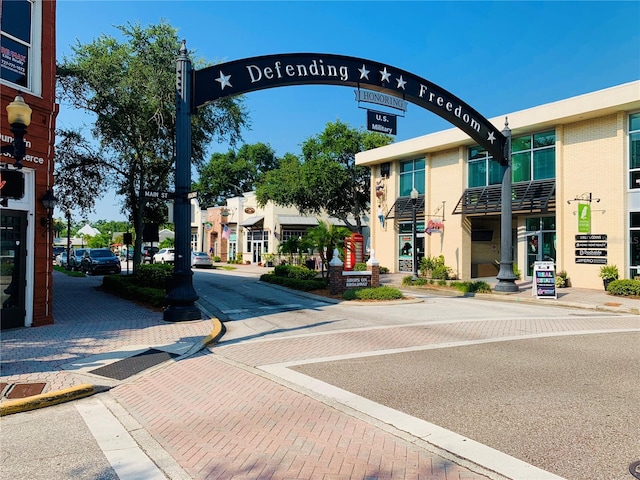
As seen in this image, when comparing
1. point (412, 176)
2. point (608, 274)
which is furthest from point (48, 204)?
point (412, 176)

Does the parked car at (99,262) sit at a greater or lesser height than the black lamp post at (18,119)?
lesser

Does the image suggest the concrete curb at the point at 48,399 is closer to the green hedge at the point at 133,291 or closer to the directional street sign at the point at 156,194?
the directional street sign at the point at 156,194

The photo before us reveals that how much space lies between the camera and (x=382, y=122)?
46.1 feet

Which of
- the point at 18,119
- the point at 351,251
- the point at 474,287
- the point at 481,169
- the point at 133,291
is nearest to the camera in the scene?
the point at 18,119

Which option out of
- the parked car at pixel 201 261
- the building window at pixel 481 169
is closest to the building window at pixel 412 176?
the building window at pixel 481 169

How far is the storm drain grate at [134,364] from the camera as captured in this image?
721 centimetres

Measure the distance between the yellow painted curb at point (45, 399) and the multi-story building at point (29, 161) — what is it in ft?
17.2

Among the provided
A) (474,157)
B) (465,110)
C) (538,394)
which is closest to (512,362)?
(538,394)

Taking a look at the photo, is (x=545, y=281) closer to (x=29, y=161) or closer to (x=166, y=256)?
(x=29, y=161)

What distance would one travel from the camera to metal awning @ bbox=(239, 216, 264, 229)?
4272cm

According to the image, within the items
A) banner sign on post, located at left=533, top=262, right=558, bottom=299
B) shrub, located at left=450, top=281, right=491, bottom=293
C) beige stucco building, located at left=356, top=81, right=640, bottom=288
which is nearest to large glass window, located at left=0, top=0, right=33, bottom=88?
banner sign on post, located at left=533, top=262, right=558, bottom=299

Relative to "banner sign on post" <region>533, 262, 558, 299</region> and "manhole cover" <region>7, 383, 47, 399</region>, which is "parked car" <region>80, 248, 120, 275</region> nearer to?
"banner sign on post" <region>533, 262, 558, 299</region>

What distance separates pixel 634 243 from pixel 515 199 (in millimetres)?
5502

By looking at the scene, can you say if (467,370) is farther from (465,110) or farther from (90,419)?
(465,110)
